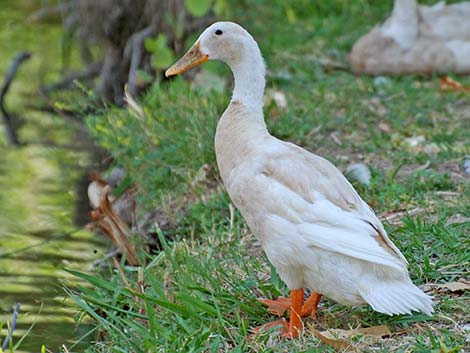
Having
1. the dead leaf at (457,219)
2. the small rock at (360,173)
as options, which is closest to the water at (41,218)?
the small rock at (360,173)

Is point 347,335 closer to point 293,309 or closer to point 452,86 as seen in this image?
point 293,309

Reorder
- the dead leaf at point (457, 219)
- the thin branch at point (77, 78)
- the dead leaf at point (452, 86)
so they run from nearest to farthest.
Result: the dead leaf at point (457, 219) < the dead leaf at point (452, 86) < the thin branch at point (77, 78)

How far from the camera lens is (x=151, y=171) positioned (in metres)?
6.07

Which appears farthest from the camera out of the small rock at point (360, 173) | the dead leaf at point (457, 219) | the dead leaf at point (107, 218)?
the small rock at point (360, 173)

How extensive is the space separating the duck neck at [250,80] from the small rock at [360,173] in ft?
4.56

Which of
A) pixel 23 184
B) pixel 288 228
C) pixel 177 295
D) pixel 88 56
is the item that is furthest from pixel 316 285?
pixel 88 56

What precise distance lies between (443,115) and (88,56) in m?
3.78

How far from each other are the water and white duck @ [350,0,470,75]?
2283 millimetres

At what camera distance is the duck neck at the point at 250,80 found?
420 cm

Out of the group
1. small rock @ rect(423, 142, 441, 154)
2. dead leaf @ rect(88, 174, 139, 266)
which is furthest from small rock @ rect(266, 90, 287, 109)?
dead leaf @ rect(88, 174, 139, 266)

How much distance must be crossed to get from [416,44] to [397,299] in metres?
4.33

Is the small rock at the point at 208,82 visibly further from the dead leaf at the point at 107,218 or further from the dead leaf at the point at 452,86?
the dead leaf at the point at 107,218

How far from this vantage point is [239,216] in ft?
17.1

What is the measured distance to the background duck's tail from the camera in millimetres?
3582
